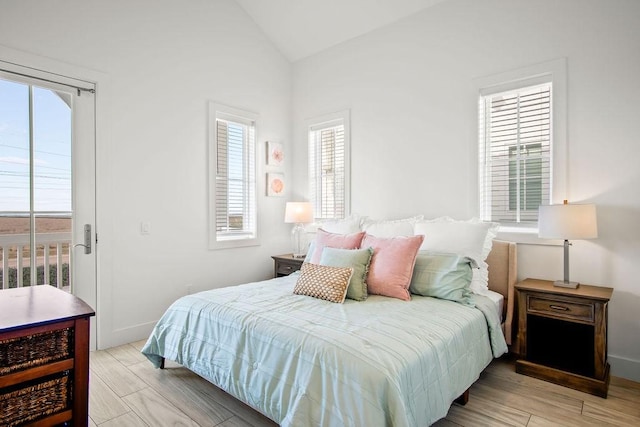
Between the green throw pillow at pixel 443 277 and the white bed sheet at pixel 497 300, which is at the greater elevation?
the green throw pillow at pixel 443 277

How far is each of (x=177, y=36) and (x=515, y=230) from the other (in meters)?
3.64

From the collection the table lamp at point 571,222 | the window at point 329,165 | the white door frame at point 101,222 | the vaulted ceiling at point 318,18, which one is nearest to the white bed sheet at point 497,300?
the table lamp at point 571,222

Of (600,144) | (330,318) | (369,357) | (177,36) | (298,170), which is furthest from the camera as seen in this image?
(298,170)

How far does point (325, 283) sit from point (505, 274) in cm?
153

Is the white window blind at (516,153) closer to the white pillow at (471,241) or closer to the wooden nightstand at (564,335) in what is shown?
the white pillow at (471,241)

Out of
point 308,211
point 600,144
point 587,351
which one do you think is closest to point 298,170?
point 308,211

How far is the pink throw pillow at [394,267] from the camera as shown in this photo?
101 inches

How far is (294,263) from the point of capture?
3986 mm

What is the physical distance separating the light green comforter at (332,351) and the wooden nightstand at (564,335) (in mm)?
341

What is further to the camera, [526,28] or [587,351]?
[526,28]

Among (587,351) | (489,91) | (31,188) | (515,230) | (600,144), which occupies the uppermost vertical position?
(489,91)

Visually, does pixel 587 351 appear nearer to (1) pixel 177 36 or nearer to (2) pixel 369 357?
(2) pixel 369 357

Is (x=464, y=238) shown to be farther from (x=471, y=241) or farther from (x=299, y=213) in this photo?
(x=299, y=213)

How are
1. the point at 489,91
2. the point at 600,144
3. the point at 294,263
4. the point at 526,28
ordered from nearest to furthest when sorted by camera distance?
the point at 600,144 < the point at 526,28 < the point at 489,91 < the point at 294,263
